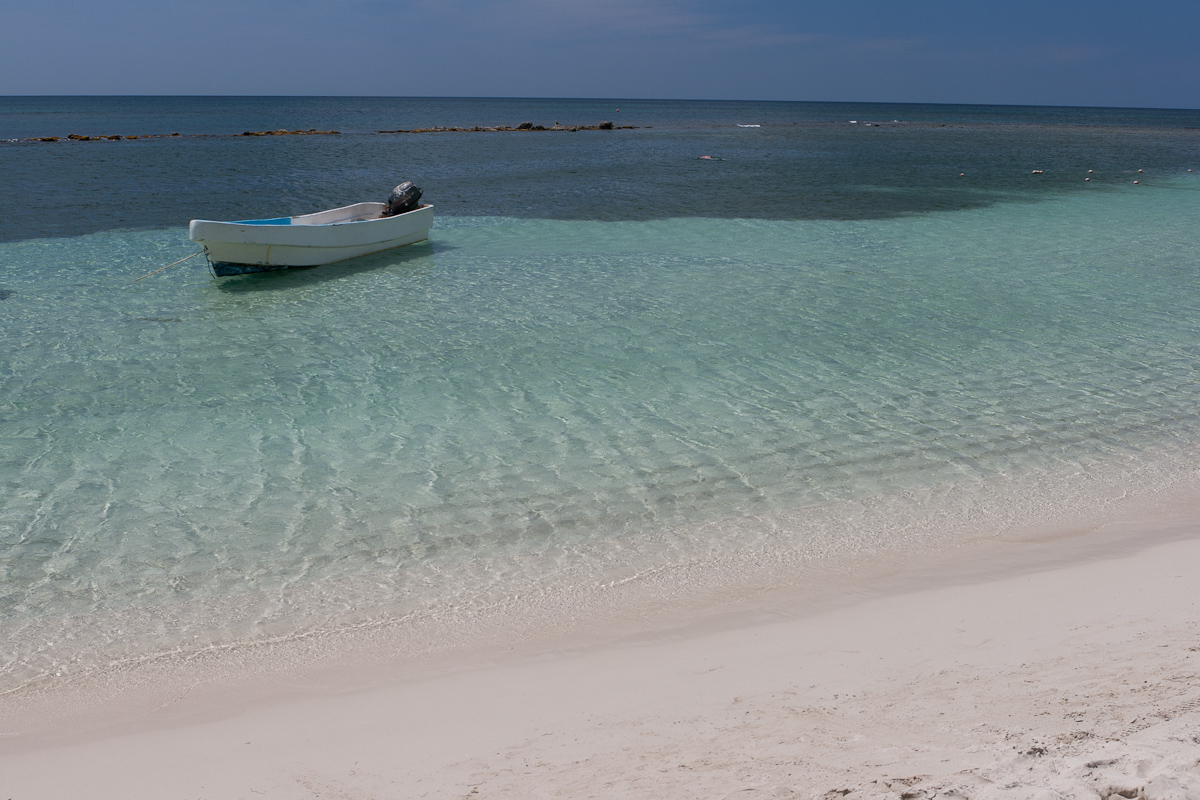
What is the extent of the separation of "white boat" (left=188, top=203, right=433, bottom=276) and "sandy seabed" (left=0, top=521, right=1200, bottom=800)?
1136cm

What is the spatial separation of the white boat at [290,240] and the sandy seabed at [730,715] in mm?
11359

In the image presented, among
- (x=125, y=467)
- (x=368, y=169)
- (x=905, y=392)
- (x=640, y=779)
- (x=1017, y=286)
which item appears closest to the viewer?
(x=640, y=779)

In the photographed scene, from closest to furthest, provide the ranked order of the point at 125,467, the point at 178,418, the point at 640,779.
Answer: the point at 640,779 < the point at 125,467 < the point at 178,418

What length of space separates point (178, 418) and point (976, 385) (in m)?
7.98

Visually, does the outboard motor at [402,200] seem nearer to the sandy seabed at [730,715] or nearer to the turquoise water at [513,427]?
the turquoise water at [513,427]

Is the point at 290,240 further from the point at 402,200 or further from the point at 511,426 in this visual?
the point at 511,426

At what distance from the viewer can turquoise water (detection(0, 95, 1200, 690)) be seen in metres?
5.29

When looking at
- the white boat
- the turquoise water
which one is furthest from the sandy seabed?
the white boat

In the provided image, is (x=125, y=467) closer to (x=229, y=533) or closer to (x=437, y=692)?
(x=229, y=533)

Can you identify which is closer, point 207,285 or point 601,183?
point 207,285

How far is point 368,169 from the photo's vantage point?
119ft

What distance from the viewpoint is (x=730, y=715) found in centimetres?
361

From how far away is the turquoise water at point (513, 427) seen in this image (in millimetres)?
5293

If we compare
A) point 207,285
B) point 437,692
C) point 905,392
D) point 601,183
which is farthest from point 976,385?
point 601,183
